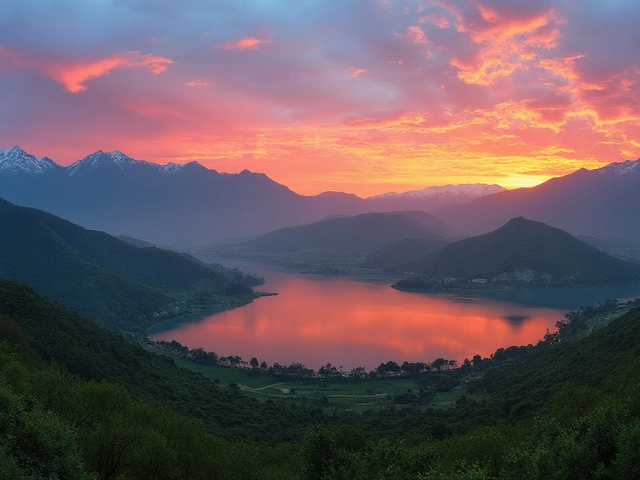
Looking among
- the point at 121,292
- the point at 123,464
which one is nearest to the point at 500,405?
the point at 123,464

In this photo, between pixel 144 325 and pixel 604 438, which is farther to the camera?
pixel 144 325

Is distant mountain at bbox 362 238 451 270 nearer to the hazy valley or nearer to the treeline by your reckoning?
the hazy valley

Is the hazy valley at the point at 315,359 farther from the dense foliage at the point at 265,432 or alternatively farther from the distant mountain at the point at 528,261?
the distant mountain at the point at 528,261

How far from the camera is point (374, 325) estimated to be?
67250mm

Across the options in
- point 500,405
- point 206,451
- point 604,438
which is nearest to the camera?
point 604,438

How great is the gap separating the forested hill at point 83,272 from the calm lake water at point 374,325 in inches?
327

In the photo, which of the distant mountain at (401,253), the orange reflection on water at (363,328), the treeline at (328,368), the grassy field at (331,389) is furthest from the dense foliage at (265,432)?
the distant mountain at (401,253)

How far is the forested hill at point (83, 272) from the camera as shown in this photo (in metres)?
68.3

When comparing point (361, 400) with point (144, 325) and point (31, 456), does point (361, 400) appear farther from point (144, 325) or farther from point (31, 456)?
point (144, 325)

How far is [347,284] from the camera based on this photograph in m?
113

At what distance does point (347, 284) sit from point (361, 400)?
241ft

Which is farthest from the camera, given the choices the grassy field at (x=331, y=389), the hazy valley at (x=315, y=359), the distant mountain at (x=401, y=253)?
the distant mountain at (x=401, y=253)

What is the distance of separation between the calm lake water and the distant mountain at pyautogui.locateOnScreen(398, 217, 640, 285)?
8535 millimetres

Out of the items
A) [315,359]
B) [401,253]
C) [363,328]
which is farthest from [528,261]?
[315,359]
